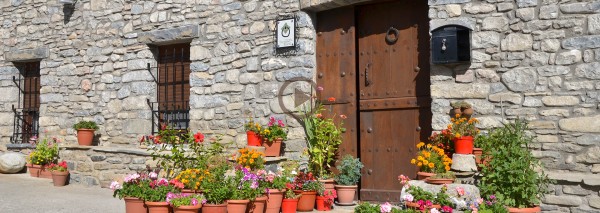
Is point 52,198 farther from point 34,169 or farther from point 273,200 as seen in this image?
point 273,200

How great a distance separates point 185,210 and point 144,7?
4.15 metres

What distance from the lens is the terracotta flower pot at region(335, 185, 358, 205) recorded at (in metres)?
6.26

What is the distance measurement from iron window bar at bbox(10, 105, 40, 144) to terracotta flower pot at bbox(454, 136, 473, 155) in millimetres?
7346

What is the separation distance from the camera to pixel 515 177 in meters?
4.68

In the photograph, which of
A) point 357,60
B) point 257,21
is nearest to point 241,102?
point 257,21

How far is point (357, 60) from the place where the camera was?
22.1 ft

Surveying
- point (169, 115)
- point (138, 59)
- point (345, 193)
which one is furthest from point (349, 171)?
point (138, 59)

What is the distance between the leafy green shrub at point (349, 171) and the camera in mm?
6305

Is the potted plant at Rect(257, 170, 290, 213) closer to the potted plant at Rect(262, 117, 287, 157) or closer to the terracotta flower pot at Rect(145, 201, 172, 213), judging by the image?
the terracotta flower pot at Rect(145, 201, 172, 213)

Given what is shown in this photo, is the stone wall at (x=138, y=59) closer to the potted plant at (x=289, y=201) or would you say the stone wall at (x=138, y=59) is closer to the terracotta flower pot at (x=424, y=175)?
the potted plant at (x=289, y=201)

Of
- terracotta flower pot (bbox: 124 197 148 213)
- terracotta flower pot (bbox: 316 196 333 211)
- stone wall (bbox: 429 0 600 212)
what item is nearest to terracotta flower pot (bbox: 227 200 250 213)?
terracotta flower pot (bbox: 124 197 148 213)

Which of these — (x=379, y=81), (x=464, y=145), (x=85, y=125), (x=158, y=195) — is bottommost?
(x=158, y=195)

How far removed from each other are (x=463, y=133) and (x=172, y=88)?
4414 millimetres

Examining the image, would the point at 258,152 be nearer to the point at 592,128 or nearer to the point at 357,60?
the point at 357,60
